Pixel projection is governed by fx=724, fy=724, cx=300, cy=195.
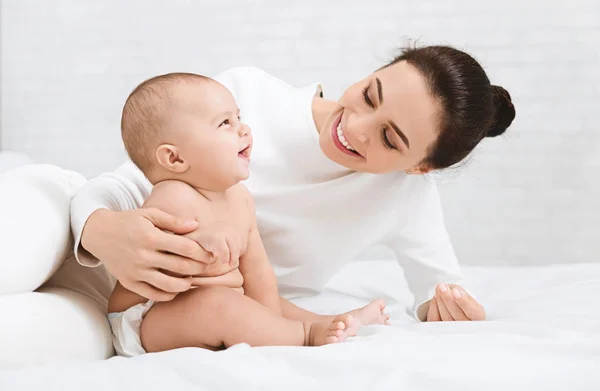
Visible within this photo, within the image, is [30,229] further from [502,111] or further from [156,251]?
[502,111]

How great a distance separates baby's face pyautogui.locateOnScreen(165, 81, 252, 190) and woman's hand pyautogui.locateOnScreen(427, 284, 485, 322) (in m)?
0.53

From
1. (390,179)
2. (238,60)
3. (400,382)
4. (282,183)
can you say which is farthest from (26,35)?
(400,382)

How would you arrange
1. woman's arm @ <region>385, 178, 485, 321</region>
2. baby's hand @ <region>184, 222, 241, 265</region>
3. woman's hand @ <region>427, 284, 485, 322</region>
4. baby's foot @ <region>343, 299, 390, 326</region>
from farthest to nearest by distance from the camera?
woman's arm @ <region>385, 178, 485, 321</region>, woman's hand @ <region>427, 284, 485, 322</region>, baby's foot @ <region>343, 299, 390, 326</region>, baby's hand @ <region>184, 222, 241, 265</region>

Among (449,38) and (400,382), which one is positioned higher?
(449,38)

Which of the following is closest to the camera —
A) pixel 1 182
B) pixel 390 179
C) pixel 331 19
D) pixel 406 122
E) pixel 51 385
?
pixel 51 385

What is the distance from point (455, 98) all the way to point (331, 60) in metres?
1.24

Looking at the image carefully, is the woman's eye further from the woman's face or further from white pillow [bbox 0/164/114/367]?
white pillow [bbox 0/164/114/367]

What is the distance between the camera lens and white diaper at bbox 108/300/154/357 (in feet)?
4.18

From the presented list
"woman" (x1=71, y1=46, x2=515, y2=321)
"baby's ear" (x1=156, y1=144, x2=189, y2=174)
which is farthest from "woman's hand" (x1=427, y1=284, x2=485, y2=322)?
"baby's ear" (x1=156, y1=144, x2=189, y2=174)

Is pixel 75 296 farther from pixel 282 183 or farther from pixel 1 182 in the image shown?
pixel 282 183

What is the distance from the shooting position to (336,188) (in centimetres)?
181

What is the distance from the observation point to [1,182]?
1336 millimetres

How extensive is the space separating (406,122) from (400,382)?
0.68m

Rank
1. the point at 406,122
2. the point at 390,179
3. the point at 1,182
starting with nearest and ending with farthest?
the point at 1,182
the point at 406,122
the point at 390,179
